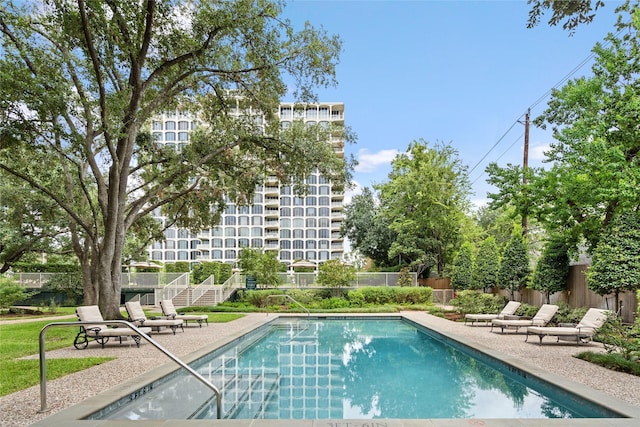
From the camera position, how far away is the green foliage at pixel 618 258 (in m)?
11.6

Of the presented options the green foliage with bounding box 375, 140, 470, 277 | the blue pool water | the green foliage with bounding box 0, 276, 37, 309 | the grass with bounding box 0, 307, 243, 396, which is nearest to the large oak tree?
the grass with bounding box 0, 307, 243, 396

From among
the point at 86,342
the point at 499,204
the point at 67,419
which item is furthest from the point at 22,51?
the point at 499,204

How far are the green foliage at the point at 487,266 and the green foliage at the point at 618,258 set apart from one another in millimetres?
8646

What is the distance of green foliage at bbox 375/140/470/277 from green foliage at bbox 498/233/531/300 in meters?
11.1

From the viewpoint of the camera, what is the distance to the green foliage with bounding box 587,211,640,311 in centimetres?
1159

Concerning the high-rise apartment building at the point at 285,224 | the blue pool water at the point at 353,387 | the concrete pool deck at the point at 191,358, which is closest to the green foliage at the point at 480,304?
the concrete pool deck at the point at 191,358

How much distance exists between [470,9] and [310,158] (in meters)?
7.44

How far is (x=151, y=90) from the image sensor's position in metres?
16.5

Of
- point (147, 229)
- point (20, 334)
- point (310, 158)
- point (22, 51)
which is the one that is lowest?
point (20, 334)

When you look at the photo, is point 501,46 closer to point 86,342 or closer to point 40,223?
point 86,342

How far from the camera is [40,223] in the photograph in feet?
70.3

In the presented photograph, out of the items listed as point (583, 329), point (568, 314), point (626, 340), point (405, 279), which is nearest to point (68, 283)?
point (405, 279)

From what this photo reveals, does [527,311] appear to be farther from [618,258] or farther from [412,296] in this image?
[412,296]

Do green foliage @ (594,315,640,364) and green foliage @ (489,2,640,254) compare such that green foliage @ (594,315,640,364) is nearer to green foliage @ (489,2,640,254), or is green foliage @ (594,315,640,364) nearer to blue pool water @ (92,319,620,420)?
blue pool water @ (92,319,620,420)
